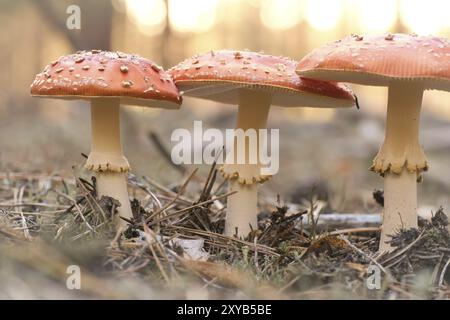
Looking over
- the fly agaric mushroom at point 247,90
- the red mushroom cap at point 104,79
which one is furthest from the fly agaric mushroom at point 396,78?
the red mushroom cap at point 104,79

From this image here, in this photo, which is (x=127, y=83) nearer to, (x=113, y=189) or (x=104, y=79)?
(x=104, y=79)

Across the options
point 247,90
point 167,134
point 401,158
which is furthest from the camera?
point 167,134

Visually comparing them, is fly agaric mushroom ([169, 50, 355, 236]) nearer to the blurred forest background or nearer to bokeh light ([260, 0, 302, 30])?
the blurred forest background

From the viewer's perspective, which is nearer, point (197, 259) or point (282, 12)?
point (197, 259)

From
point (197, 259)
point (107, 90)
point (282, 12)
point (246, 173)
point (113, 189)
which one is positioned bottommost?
point (197, 259)

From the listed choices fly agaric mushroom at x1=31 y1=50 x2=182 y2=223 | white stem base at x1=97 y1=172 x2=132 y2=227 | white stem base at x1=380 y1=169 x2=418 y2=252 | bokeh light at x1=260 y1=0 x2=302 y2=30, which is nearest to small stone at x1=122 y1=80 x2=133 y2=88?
fly agaric mushroom at x1=31 y1=50 x2=182 y2=223

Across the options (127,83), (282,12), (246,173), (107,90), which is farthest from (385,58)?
(282,12)
